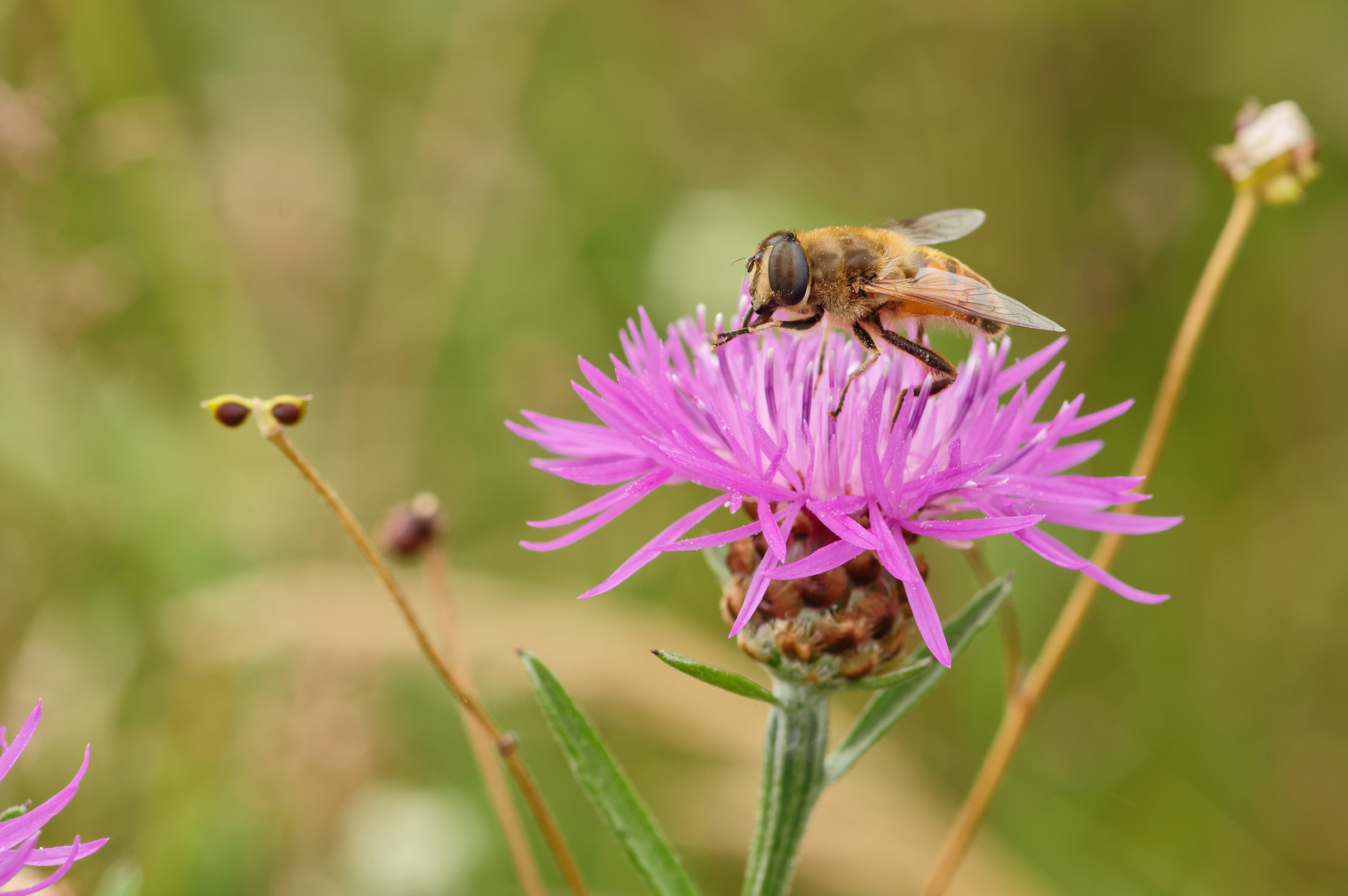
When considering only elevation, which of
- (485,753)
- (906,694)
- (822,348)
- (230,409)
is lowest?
(485,753)

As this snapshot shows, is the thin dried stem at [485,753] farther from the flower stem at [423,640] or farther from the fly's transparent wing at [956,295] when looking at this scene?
the fly's transparent wing at [956,295]

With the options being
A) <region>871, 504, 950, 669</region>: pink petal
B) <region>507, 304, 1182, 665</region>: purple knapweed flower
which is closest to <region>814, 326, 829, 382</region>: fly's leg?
<region>507, 304, 1182, 665</region>: purple knapweed flower

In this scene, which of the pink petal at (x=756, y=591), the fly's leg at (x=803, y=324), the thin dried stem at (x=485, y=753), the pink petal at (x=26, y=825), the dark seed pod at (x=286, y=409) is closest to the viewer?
the pink petal at (x=26, y=825)

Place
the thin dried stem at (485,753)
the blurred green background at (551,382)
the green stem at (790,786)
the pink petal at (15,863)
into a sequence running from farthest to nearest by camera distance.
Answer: the blurred green background at (551,382), the thin dried stem at (485,753), the green stem at (790,786), the pink petal at (15,863)

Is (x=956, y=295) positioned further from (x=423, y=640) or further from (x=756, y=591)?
(x=423, y=640)

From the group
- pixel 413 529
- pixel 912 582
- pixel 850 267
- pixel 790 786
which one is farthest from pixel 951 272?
pixel 413 529

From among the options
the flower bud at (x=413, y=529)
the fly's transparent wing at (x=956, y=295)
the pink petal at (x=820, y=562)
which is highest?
the fly's transparent wing at (x=956, y=295)

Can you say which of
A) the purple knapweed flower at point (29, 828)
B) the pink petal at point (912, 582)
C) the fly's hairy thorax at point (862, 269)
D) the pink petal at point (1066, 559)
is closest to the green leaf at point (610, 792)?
the pink petal at point (912, 582)

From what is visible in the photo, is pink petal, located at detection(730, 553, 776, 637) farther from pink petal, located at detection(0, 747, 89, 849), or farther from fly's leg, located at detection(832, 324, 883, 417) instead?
pink petal, located at detection(0, 747, 89, 849)
